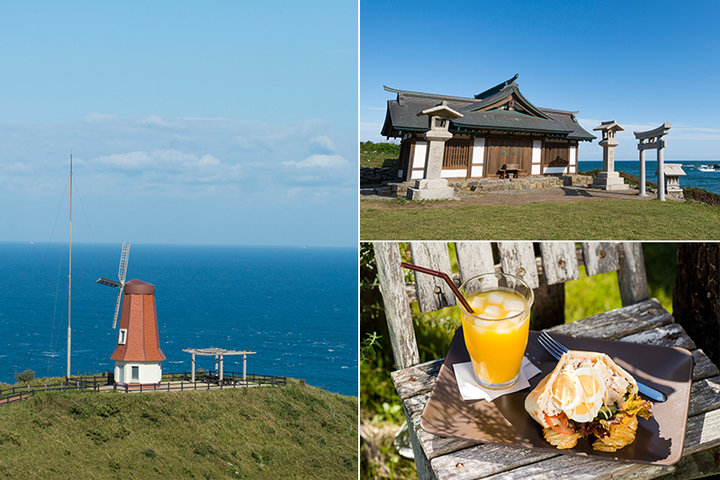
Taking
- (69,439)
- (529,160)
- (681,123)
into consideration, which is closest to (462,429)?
(681,123)

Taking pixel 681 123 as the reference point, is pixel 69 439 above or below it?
below

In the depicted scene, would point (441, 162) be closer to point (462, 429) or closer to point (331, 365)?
point (462, 429)

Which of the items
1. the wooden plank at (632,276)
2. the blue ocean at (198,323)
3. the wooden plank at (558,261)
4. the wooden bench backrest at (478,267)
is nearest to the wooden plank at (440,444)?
the wooden bench backrest at (478,267)

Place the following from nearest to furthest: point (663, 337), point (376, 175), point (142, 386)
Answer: point (663, 337), point (376, 175), point (142, 386)

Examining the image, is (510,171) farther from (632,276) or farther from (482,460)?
(482,460)

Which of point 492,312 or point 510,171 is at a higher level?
point 510,171

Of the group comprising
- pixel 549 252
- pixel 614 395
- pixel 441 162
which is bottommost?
pixel 614 395

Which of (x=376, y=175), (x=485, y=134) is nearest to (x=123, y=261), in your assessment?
(x=485, y=134)
